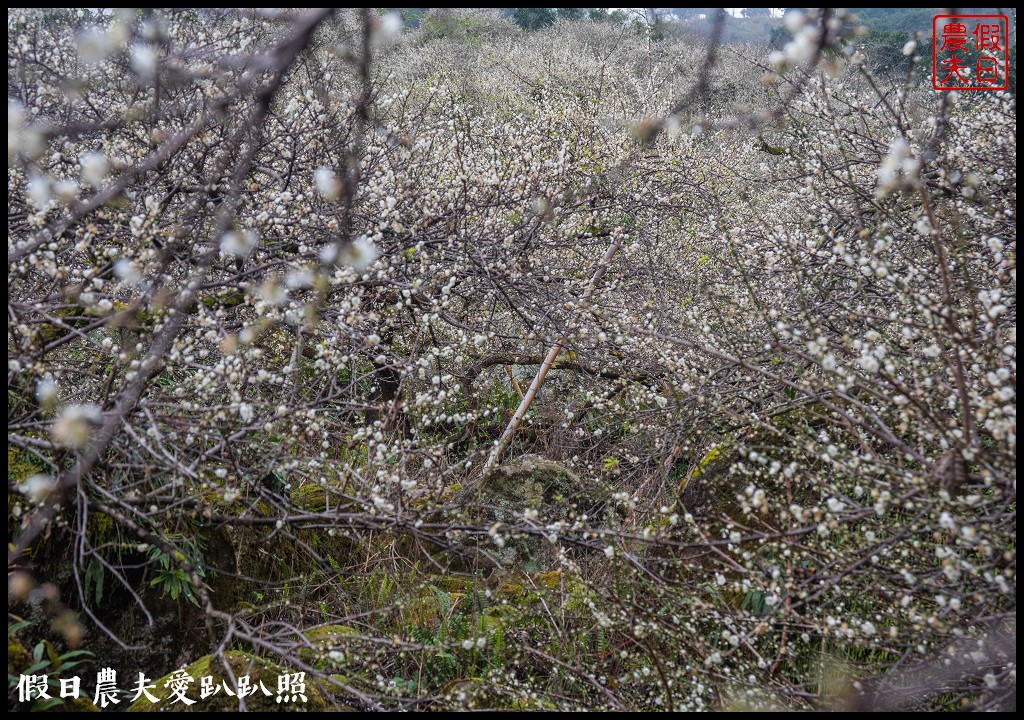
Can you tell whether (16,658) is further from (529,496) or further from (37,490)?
(529,496)

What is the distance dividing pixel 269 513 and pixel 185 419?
3.62 ft

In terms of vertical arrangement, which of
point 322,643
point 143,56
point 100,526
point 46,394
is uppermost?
point 143,56

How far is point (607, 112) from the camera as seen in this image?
9.99 m

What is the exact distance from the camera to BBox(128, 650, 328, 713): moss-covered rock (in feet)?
8.75

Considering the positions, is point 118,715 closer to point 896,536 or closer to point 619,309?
point 896,536

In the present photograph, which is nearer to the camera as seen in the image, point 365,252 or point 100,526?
point 100,526

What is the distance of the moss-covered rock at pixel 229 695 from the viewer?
8.75 ft

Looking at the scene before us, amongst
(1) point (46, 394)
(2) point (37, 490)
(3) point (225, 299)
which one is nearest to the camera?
(1) point (46, 394)

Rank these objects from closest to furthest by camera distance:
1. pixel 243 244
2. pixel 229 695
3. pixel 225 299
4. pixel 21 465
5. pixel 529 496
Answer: pixel 229 695 < pixel 21 465 < pixel 243 244 < pixel 225 299 < pixel 529 496

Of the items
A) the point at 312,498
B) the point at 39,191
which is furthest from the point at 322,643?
the point at 39,191

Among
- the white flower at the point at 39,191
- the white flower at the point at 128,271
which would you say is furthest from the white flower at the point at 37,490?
the white flower at the point at 39,191

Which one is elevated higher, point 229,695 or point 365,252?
point 365,252

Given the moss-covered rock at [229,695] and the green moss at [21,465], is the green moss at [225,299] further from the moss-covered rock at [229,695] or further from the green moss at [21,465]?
the moss-covered rock at [229,695]

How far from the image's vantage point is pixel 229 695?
8.84ft
